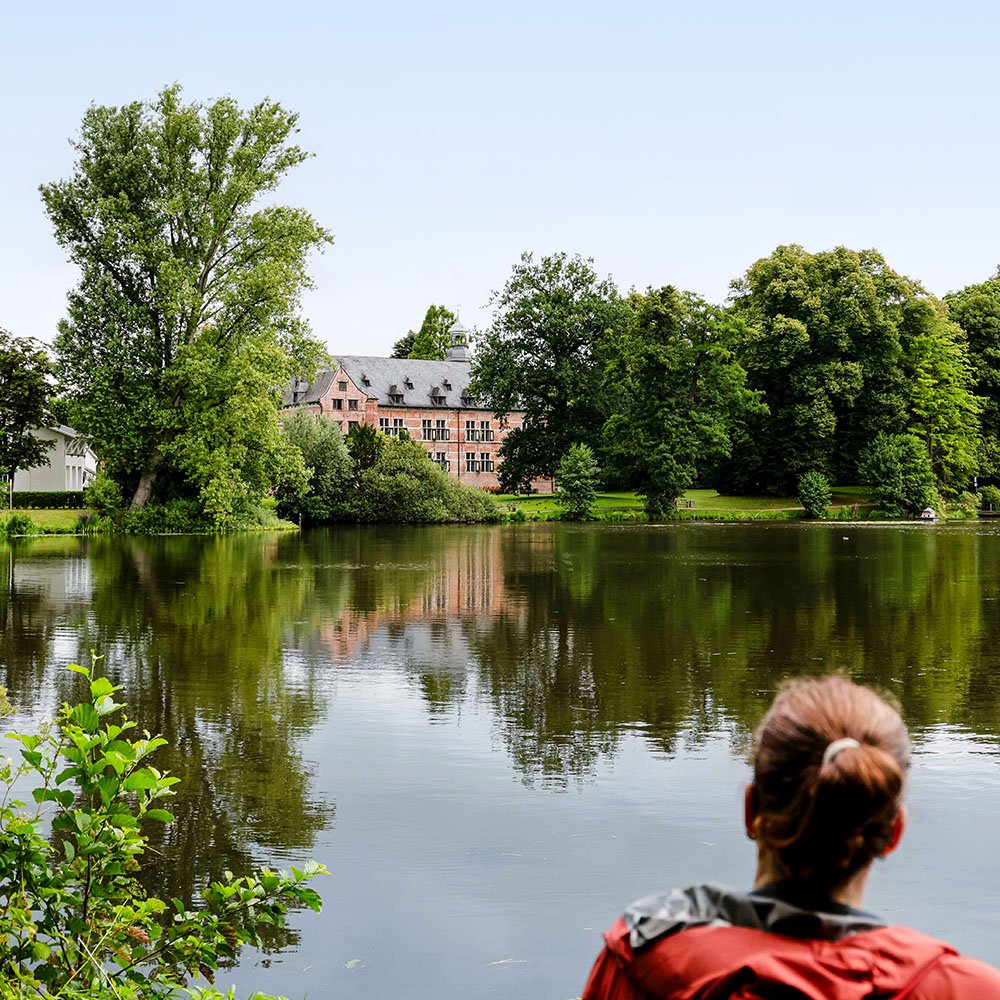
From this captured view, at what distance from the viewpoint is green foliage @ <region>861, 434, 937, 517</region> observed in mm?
62747

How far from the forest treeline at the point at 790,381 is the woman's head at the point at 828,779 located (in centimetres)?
6085

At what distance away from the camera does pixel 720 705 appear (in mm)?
11359

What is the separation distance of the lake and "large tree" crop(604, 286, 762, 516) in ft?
125

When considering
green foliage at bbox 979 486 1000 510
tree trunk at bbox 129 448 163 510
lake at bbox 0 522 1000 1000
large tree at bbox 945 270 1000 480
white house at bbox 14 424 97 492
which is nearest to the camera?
lake at bbox 0 522 1000 1000

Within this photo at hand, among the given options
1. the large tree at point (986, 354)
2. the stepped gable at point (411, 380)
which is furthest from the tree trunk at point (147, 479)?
the large tree at point (986, 354)

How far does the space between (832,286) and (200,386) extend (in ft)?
122

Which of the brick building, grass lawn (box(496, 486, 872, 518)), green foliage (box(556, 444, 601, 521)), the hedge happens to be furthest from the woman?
the brick building

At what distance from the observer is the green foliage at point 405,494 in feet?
197

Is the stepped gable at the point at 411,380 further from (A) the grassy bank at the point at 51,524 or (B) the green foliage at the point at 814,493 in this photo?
(A) the grassy bank at the point at 51,524

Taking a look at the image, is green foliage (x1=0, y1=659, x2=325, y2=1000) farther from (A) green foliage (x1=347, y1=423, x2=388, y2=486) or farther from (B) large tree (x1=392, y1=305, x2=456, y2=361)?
(B) large tree (x1=392, y1=305, x2=456, y2=361)

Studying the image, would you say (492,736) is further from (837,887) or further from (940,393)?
(940,393)

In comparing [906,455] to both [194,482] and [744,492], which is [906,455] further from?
[194,482]

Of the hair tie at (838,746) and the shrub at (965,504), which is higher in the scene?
the shrub at (965,504)

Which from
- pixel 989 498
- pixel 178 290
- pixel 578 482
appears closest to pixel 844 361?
pixel 989 498
